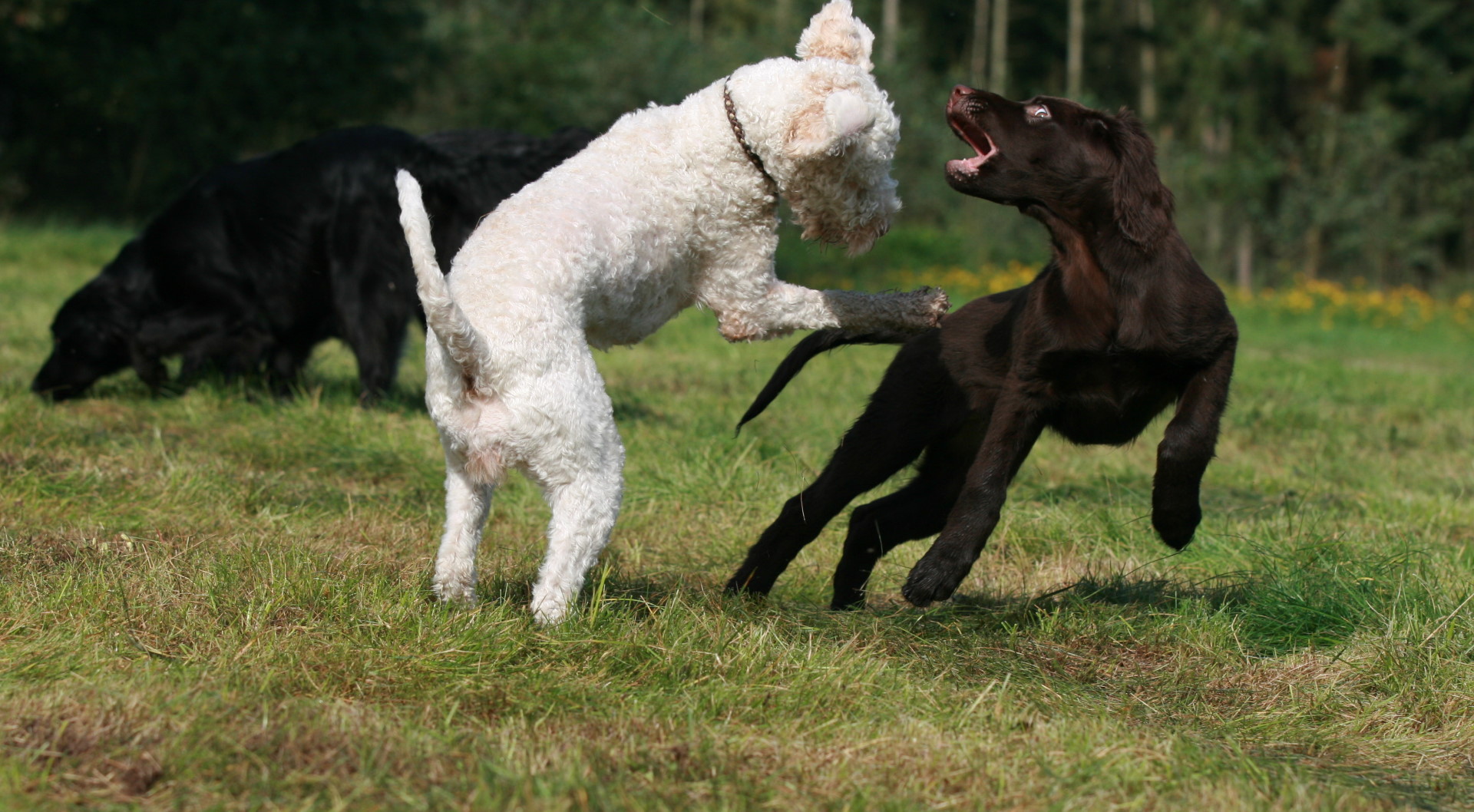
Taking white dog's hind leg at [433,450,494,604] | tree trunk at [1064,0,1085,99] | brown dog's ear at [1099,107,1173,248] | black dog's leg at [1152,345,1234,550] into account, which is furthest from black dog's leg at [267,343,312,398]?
tree trunk at [1064,0,1085,99]

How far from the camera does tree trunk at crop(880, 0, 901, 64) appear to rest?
78.6 feet

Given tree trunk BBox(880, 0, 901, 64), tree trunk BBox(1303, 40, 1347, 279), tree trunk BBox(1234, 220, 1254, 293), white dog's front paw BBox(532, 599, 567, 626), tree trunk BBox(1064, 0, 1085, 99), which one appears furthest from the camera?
tree trunk BBox(1064, 0, 1085, 99)

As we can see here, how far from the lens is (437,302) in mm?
2689

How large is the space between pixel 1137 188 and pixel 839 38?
0.91 meters

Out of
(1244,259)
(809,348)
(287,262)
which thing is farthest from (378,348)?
(1244,259)

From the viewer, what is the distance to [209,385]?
648 centimetres

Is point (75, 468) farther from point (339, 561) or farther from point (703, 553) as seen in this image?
point (703, 553)

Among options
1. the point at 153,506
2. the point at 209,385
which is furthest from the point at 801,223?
the point at 209,385

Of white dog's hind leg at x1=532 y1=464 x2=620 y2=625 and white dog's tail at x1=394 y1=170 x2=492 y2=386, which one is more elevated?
white dog's tail at x1=394 y1=170 x2=492 y2=386

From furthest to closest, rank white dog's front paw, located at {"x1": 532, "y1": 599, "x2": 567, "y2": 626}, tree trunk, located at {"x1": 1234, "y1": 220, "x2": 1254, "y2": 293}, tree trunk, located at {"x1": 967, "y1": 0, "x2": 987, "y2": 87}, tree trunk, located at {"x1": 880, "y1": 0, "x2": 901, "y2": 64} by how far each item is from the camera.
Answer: tree trunk, located at {"x1": 967, "y1": 0, "x2": 987, "y2": 87}
tree trunk, located at {"x1": 880, "y1": 0, "x2": 901, "y2": 64}
tree trunk, located at {"x1": 1234, "y1": 220, "x2": 1254, "y2": 293}
white dog's front paw, located at {"x1": 532, "y1": 599, "x2": 567, "y2": 626}

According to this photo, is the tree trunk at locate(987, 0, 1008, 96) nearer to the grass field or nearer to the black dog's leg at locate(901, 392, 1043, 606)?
the grass field

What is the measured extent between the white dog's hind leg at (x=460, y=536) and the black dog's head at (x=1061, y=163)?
5.10 ft

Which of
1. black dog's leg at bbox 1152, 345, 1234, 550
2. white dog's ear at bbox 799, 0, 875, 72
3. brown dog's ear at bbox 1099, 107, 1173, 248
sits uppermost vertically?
white dog's ear at bbox 799, 0, 875, 72

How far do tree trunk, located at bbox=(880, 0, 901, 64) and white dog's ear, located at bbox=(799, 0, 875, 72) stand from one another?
20.0 metres
